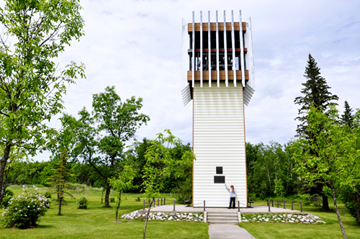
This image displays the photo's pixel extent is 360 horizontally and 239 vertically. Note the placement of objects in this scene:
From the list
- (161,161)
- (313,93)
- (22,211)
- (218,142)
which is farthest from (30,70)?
(313,93)

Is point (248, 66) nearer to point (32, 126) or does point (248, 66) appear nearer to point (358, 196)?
point (358, 196)

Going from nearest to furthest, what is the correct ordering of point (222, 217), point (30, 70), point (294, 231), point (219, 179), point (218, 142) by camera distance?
point (30, 70), point (294, 231), point (222, 217), point (219, 179), point (218, 142)

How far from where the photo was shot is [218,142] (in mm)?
20188

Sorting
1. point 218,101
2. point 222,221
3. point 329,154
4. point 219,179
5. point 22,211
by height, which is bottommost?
point 222,221

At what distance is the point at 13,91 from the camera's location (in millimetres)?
6551

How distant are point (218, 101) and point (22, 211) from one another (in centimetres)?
1513

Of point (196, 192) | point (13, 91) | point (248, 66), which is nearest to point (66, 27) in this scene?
point (13, 91)

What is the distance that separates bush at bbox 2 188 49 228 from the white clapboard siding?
10.5 metres

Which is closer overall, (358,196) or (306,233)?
(306,233)

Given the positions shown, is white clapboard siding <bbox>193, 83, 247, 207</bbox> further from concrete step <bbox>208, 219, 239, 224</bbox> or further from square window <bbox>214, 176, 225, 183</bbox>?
concrete step <bbox>208, 219, 239, 224</bbox>

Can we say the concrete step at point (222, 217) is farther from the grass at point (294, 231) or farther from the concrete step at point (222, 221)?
the grass at point (294, 231)

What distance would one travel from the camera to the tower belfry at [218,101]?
19.5 metres

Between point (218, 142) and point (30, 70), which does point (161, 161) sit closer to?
point (30, 70)

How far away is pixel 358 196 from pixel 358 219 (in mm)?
1455
